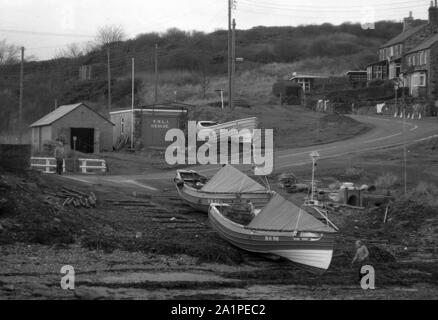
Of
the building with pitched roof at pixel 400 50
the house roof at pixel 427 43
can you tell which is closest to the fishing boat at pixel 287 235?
the house roof at pixel 427 43

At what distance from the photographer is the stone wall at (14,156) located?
32.2 meters

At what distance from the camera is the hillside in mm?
108062

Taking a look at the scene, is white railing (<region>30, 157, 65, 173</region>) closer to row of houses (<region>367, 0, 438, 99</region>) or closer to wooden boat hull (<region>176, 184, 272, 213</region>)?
wooden boat hull (<region>176, 184, 272, 213</region>)

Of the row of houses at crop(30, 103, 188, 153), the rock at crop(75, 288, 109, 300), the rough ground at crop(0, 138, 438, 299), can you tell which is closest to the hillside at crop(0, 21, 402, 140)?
the row of houses at crop(30, 103, 188, 153)

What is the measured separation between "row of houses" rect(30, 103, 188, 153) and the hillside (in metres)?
25.0

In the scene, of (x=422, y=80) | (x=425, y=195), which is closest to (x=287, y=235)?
(x=425, y=195)

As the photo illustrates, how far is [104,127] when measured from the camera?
59.0 metres

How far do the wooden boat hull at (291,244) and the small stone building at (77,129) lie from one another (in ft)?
99.6

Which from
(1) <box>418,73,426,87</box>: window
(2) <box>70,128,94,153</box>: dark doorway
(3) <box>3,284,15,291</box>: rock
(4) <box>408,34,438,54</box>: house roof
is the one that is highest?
(4) <box>408,34,438,54</box>: house roof

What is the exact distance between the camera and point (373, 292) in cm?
2100

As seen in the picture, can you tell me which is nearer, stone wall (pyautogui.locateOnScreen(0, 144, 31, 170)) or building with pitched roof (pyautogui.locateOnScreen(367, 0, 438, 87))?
stone wall (pyautogui.locateOnScreen(0, 144, 31, 170))

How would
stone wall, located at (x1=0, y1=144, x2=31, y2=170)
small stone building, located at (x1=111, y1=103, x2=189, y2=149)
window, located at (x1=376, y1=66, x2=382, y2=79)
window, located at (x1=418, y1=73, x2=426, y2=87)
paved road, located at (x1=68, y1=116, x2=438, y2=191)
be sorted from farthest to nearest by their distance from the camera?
1. window, located at (x1=376, y1=66, x2=382, y2=79)
2. window, located at (x1=418, y1=73, x2=426, y2=87)
3. small stone building, located at (x1=111, y1=103, x2=189, y2=149)
4. paved road, located at (x1=68, y1=116, x2=438, y2=191)
5. stone wall, located at (x1=0, y1=144, x2=31, y2=170)

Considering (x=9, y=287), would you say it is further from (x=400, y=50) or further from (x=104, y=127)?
(x=400, y=50)
